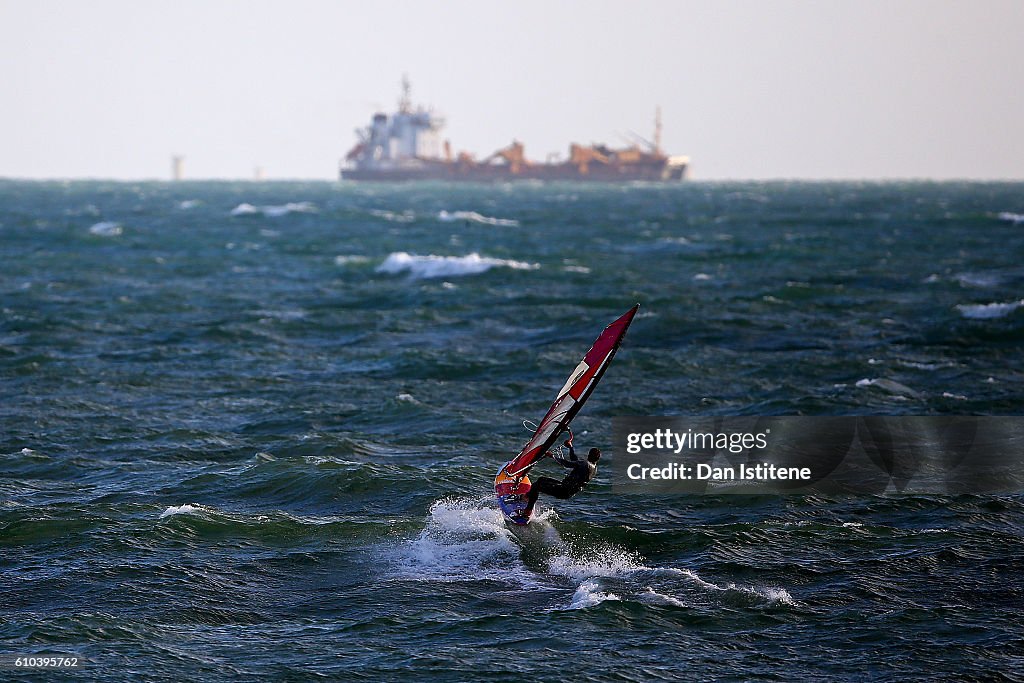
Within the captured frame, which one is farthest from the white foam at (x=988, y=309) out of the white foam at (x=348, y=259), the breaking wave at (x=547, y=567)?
the white foam at (x=348, y=259)

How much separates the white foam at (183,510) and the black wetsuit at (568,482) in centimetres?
585

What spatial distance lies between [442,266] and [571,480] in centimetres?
4366

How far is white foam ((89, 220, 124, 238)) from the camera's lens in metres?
82.9

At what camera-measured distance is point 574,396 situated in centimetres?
1783

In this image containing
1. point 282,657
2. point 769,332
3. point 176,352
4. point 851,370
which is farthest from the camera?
point 769,332

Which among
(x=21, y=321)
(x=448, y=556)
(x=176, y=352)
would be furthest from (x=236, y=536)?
(x=21, y=321)

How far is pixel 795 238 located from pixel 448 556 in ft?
217

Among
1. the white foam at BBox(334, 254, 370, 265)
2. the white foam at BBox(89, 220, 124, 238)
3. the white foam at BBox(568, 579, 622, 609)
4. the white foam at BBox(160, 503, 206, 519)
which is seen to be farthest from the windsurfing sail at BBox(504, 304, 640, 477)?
the white foam at BBox(89, 220, 124, 238)

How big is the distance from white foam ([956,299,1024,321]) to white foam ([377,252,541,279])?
75.9ft

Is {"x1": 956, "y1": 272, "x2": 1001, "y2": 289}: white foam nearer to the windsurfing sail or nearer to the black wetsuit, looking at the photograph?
the windsurfing sail

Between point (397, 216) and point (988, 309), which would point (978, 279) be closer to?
point (988, 309)

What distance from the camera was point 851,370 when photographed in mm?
32688

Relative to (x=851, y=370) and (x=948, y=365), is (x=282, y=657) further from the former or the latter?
(x=948, y=365)

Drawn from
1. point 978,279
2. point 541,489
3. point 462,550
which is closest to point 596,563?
point 541,489
